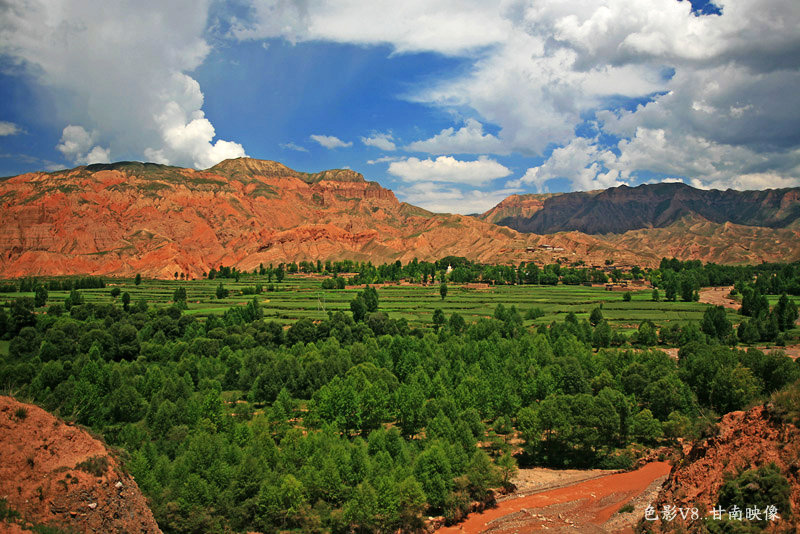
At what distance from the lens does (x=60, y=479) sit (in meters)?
17.7

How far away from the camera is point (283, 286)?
154250 mm

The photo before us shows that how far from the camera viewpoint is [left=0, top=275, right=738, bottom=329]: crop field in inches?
3917

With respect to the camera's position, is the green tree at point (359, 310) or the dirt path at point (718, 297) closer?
the green tree at point (359, 310)

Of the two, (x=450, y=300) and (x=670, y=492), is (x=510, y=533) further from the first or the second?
(x=450, y=300)

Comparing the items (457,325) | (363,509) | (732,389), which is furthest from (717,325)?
(363,509)

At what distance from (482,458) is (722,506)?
697 inches

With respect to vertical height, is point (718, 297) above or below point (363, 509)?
above

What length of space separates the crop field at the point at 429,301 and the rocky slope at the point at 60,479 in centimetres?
7322

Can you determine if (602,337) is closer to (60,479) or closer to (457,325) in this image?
(457,325)

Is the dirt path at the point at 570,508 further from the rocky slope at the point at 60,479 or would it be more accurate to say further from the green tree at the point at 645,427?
the rocky slope at the point at 60,479

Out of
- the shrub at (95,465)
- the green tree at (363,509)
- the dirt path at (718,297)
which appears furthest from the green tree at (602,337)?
the shrub at (95,465)

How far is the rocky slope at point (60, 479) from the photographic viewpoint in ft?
55.5

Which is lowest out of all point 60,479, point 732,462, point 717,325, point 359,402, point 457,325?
point 359,402

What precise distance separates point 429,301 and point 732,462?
4075 inches
